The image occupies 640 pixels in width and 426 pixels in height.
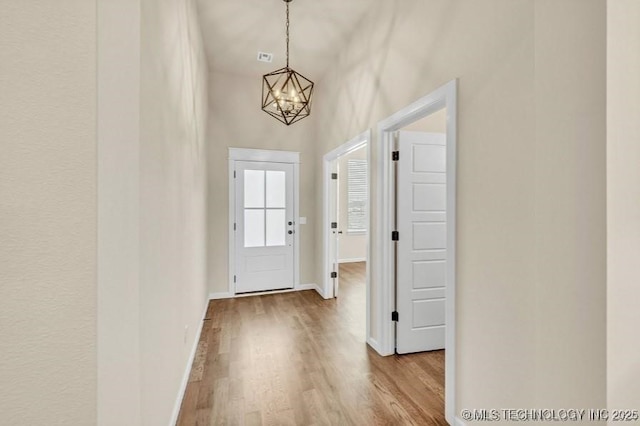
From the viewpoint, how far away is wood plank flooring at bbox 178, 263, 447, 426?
1.77 metres

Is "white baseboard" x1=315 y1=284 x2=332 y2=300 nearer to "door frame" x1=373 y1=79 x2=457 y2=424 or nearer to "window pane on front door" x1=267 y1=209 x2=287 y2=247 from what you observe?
"window pane on front door" x1=267 y1=209 x2=287 y2=247

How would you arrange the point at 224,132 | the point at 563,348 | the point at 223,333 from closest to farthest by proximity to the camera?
the point at 563,348
the point at 223,333
the point at 224,132

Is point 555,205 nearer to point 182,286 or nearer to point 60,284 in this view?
point 60,284

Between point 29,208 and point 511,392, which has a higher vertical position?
point 29,208

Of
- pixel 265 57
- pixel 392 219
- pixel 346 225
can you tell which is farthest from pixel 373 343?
pixel 346 225

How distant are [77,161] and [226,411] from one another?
1.74 metres

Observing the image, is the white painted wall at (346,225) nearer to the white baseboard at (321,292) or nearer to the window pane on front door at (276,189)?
the white baseboard at (321,292)

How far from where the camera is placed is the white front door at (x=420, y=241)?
8.18 feet

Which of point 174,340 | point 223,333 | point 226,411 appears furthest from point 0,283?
point 223,333

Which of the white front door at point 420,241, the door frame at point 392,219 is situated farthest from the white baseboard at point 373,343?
the white front door at point 420,241

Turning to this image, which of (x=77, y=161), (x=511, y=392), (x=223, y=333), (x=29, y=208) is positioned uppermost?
(x=77, y=161)

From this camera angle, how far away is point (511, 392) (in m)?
1.34

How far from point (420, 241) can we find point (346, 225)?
181 inches
